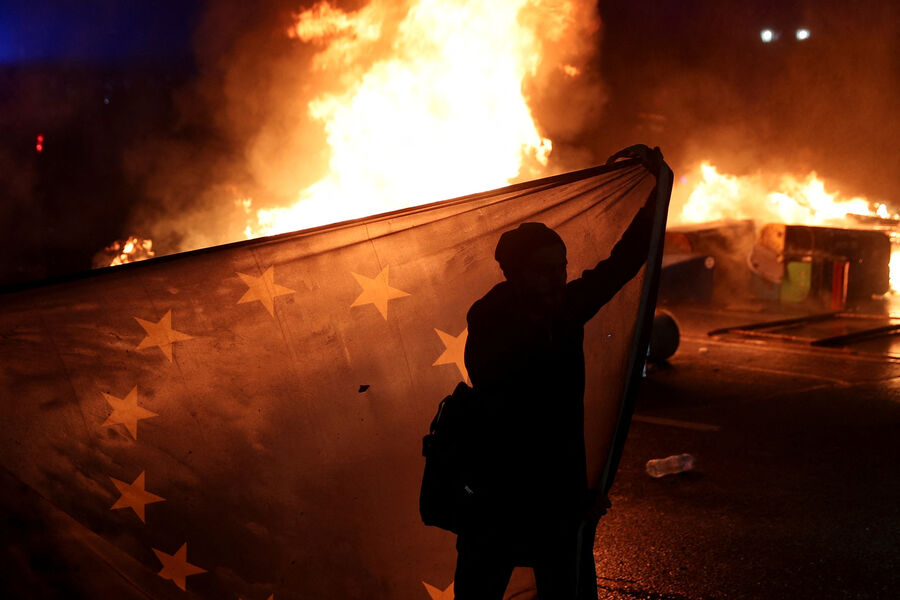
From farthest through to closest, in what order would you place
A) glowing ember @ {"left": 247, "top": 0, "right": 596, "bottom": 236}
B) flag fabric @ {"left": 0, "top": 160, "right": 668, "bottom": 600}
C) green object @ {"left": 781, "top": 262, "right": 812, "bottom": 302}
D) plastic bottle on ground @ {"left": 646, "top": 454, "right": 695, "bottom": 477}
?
green object @ {"left": 781, "top": 262, "right": 812, "bottom": 302} < glowing ember @ {"left": 247, "top": 0, "right": 596, "bottom": 236} < plastic bottle on ground @ {"left": 646, "top": 454, "right": 695, "bottom": 477} < flag fabric @ {"left": 0, "top": 160, "right": 668, "bottom": 600}

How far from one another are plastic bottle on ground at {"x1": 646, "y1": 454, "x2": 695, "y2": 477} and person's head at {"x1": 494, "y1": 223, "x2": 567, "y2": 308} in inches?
146

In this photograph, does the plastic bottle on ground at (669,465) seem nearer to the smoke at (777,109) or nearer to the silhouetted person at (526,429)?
the silhouetted person at (526,429)

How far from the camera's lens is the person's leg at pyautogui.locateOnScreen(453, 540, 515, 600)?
2.34 m

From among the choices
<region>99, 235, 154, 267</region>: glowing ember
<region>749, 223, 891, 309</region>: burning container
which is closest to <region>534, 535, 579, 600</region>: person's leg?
<region>749, 223, 891, 309</region>: burning container

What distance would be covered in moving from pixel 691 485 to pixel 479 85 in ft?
27.6

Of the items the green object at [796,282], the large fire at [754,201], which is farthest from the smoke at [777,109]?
the green object at [796,282]

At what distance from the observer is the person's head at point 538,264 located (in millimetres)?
2295

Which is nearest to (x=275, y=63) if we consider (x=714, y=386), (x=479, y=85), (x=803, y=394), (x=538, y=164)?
(x=479, y=85)

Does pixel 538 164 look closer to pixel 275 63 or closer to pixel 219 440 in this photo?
pixel 275 63

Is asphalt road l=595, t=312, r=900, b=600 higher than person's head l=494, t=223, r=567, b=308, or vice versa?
person's head l=494, t=223, r=567, b=308

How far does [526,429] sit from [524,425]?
0.01m

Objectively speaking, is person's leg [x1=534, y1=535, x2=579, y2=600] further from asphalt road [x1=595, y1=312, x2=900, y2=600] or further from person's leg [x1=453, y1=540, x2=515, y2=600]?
asphalt road [x1=595, y1=312, x2=900, y2=600]

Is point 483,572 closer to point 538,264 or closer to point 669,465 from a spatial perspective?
point 538,264

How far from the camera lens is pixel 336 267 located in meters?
2.78
